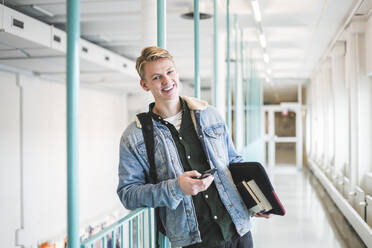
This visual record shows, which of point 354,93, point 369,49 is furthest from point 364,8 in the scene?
point 354,93

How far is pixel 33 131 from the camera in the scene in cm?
905

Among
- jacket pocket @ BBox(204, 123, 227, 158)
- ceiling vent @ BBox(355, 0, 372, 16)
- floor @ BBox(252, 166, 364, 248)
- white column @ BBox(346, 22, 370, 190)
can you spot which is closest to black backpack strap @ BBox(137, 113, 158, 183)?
jacket pocket @ BBox(204, 123, 227, 158)

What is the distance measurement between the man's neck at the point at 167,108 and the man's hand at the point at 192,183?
38 cm

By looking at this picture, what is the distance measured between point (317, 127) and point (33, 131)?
9.32 m

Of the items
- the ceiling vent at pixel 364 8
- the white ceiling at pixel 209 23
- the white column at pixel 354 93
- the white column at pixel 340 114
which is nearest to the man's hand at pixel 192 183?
the white ceiling at pixel 209 23

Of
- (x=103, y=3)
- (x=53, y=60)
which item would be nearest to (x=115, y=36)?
(x=53, y=60)

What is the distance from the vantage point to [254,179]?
1976 mm

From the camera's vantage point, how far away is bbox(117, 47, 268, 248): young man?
71.2 inches

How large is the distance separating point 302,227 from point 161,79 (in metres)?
5.76

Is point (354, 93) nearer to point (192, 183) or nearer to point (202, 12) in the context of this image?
point (202, 12)

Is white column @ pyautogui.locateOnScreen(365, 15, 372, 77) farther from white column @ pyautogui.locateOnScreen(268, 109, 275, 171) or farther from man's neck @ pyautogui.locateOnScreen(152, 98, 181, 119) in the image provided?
Answer: white column @ pyautogui.locateOnScreen(268, 109, 275, 171)

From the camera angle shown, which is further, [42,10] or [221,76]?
[221,76]

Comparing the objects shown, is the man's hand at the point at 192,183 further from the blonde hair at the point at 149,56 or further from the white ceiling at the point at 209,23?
the white ceiling at the point at 209,23

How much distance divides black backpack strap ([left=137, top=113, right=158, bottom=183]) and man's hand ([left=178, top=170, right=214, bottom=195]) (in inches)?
8.6
